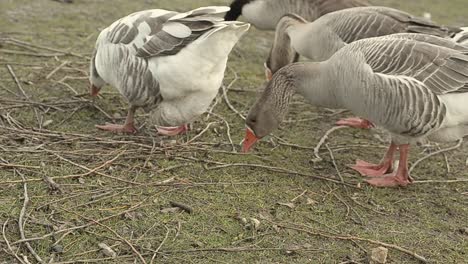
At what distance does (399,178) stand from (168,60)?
1939mm

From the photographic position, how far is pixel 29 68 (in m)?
6.41

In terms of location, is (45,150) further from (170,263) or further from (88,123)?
(170,263)

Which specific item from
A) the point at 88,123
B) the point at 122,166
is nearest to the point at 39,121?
the point at 88,123

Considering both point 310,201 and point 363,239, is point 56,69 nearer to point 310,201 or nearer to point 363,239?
point 310,201

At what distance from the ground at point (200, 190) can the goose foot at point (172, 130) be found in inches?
4.1

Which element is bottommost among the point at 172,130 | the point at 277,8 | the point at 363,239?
the point at 172,130

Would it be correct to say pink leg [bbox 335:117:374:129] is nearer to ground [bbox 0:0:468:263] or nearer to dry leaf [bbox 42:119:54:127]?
ground [bbox 0:0:468:263]

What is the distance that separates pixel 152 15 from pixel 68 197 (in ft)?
5.65

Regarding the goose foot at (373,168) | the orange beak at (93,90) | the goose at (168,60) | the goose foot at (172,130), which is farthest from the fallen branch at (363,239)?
the orange beak at (93,90)

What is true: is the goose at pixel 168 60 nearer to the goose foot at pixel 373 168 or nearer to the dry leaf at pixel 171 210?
the dry leaf at pixel 171 210

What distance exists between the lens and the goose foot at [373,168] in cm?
511

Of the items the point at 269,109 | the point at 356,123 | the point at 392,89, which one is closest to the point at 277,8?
the point at 356,123

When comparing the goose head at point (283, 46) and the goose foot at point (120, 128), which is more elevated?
the goose head at point (283, 46)

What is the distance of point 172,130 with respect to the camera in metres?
5.55
